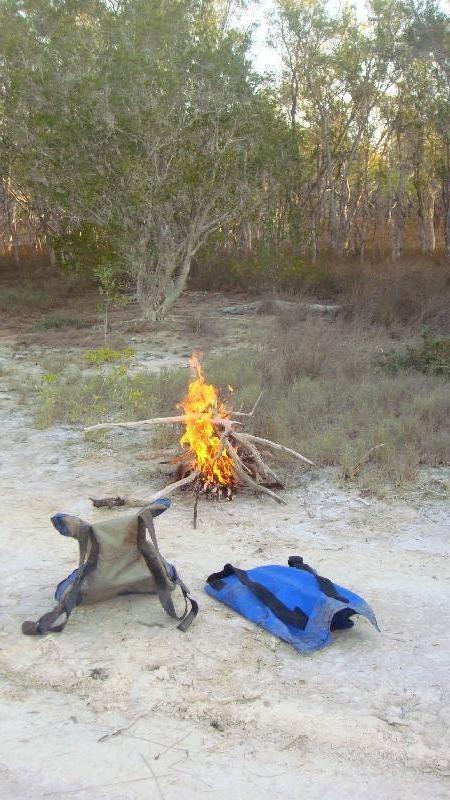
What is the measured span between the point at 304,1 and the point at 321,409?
19092mm

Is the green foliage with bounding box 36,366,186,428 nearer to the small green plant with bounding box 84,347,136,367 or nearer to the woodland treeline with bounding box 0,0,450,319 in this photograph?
the small green plant with bounding box 84,347,136,367

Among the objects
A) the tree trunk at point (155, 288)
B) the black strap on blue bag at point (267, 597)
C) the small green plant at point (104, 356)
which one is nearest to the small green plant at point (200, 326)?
the tree trunk at point (155, 288)

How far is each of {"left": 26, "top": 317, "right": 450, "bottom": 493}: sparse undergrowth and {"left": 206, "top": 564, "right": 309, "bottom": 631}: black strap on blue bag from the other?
2.08 m

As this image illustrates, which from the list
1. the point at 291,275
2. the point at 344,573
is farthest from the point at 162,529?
the point at 291,275

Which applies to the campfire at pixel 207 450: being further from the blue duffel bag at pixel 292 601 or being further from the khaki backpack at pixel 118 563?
the khaki backpack at pixel 118 563

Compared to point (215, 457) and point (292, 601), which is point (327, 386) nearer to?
point (215, 457)

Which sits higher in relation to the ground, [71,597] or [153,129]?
[153,129]

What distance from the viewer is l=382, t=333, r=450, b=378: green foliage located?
9258 millimetres

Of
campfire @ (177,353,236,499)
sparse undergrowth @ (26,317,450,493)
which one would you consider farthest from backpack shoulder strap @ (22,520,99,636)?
sparse undergrowth @ (26,317,450,493)

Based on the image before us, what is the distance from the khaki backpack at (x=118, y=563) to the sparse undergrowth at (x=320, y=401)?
2.47 m

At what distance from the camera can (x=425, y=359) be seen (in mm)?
9523

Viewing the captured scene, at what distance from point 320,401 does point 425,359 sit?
231 cm

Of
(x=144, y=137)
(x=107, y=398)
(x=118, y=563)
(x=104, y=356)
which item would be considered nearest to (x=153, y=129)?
(x=144, y=137)

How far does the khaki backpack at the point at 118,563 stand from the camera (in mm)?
3877
